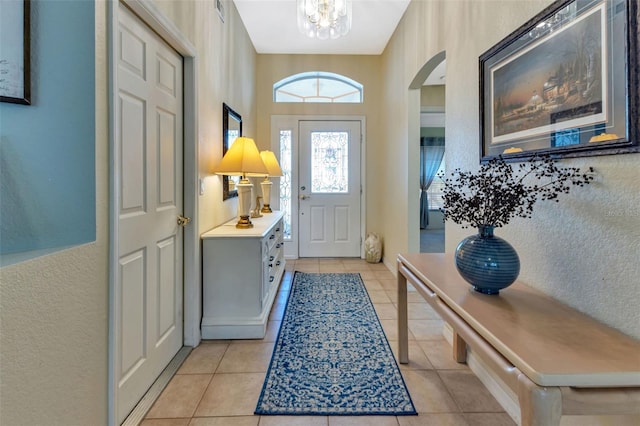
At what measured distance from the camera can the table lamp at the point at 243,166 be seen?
2.50 metres

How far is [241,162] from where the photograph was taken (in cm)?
251

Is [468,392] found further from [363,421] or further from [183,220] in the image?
[183,220]

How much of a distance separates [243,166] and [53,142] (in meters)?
1.37

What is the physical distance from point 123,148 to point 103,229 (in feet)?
1.45

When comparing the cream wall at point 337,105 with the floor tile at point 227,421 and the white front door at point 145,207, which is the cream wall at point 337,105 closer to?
the white front door at point 145,207

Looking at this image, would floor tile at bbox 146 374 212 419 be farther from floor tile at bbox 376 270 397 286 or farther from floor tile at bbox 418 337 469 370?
floor tile at bbox 376 270 397 286

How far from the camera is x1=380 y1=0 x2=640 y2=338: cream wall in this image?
1.03 meters

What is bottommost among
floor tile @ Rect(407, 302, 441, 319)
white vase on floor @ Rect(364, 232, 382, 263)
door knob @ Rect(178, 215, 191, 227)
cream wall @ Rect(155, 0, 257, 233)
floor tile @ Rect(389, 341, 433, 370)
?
floor tile @ Rect(389, 341, 433, 370)

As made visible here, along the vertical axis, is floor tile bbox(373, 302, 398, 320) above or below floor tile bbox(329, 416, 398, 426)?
above

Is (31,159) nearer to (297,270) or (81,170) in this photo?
(81,170)

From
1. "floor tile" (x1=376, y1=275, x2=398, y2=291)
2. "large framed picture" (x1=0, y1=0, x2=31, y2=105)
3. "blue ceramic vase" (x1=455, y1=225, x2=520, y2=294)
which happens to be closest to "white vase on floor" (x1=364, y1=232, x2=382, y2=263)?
"floor tile" (x1=376, y1=275, x2=398, y2=291)

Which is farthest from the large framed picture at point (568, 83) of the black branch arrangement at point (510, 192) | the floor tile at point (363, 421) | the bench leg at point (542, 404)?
the floor tile at point (363, 421)

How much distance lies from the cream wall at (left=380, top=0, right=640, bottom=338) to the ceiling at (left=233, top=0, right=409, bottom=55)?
58cm

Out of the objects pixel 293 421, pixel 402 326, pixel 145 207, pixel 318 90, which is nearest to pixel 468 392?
pixel 402 326
